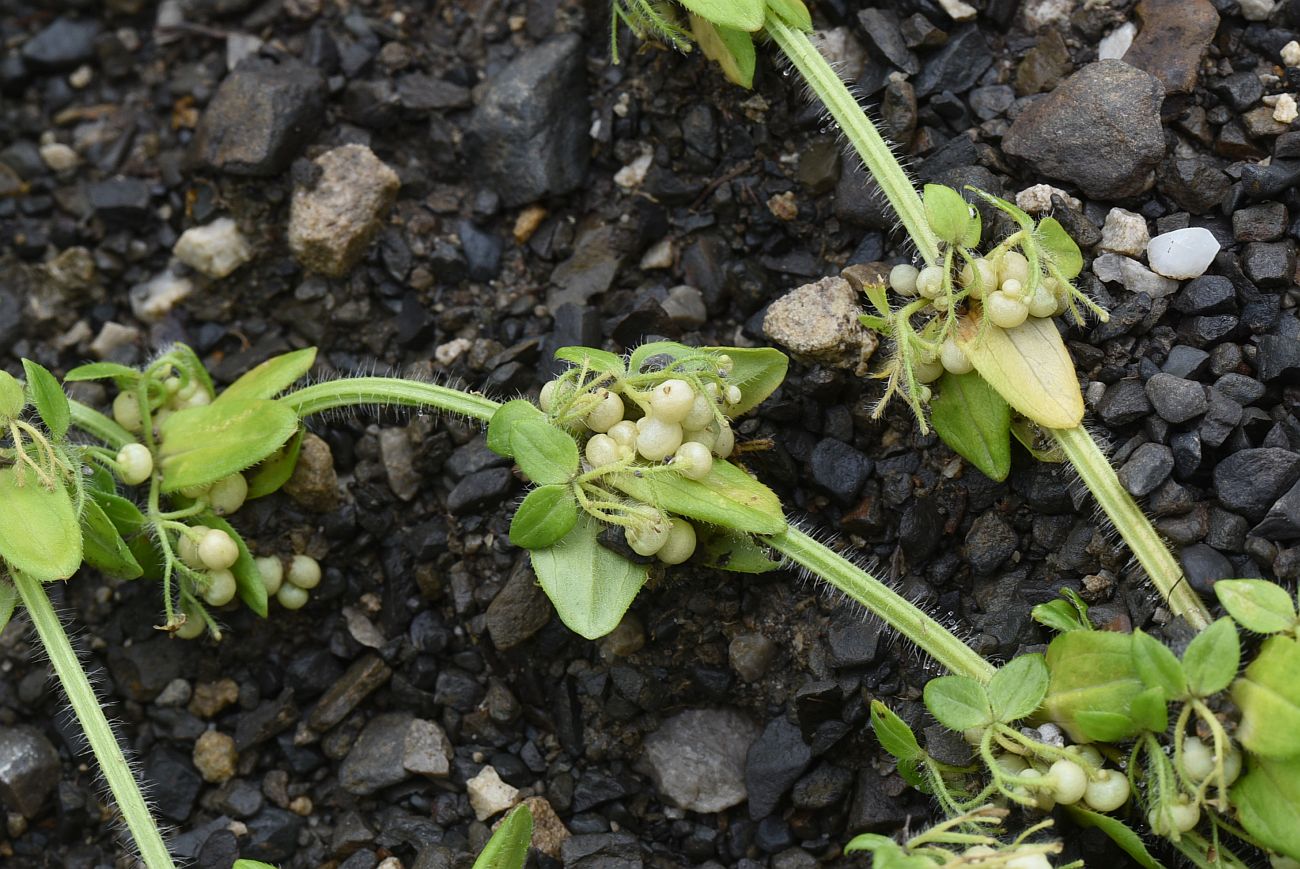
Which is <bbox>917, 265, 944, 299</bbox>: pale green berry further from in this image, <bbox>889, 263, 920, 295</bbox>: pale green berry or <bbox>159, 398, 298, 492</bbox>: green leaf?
<bbox>159, 398, 298, 492</bbox>: green leaf

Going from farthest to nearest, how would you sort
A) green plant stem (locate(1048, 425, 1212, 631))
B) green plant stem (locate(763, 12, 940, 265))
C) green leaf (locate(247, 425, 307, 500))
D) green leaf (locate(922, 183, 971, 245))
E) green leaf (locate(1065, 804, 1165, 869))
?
green leaf (locate(247, 425, 307, 500)), green plant stem (locate(763, 12, 940, 265)), green leaf (locate(922, 183, 971, 245)), green plant stem (locate(1048, 425, 1212, 631)), green leaf (locate(1065, 804, 1165, 869))

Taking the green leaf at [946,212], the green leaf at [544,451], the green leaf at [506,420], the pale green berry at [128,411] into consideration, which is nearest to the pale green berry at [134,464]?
the pale green berry at [128,411]

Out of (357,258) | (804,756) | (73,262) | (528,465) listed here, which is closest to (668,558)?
(528,465)

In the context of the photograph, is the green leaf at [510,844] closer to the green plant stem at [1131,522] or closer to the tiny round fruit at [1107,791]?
the tiny round fruit at [1107,791]

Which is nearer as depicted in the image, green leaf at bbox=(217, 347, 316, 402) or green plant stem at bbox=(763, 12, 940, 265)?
green plant stem at bbox=(763, 12, 940, 265)

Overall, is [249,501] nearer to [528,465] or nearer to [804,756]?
[528,465]

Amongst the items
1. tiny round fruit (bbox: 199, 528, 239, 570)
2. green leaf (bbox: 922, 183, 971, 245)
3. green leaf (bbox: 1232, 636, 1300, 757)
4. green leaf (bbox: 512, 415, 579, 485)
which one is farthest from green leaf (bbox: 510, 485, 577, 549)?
green leaf (bbox: 1232, 636, 1300, 757)

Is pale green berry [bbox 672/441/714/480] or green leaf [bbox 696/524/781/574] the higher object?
pale green berry [bbox 672/441/714/480]

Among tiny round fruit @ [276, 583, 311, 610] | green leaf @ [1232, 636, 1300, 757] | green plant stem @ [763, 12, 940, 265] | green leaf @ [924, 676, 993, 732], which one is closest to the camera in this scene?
green leaf @ [1232, 636, 1300, 757]
